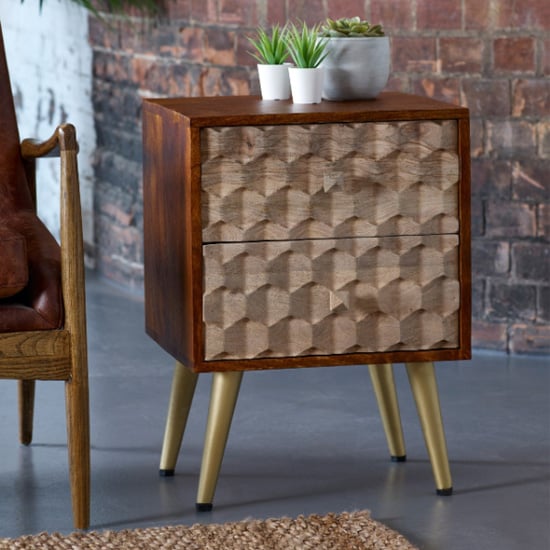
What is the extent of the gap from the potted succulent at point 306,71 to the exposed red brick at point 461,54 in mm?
1200

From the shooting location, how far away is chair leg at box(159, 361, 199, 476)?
2.74 metres

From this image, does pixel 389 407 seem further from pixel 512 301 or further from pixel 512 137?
pixel 512 137

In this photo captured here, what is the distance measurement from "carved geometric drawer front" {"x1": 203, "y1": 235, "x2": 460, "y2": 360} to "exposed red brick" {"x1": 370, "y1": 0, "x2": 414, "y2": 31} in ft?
4.49

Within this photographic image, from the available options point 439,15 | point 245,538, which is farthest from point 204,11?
point 245,538

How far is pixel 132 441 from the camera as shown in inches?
118

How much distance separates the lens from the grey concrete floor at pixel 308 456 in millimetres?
2521

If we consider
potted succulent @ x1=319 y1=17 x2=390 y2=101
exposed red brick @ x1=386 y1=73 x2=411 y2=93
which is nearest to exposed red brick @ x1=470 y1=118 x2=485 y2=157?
exposed red brick @ x1=386 y1=73 x2=411 y2=93

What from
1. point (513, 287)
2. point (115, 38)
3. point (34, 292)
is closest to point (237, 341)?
point (34, 292)

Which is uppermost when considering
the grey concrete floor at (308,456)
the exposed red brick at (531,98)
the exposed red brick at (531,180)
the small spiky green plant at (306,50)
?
the small spiky green plant at (306,50)

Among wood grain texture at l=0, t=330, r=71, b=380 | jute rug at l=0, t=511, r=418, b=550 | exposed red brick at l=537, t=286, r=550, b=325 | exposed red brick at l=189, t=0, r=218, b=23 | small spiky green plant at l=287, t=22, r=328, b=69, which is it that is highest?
exposed red brick at l=189, t=0, r=218, b=23

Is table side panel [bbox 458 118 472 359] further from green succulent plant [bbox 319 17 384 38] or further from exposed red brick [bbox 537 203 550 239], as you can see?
exposed red brick [bbox 537 203 550 239]

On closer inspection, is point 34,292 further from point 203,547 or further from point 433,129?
point 433,129

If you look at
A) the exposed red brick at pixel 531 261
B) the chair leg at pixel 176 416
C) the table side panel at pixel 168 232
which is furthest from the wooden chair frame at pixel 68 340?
the exposed red brick at pixel 531 261

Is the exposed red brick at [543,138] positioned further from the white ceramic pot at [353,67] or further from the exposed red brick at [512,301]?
the white ceramic pot at [353,67]
